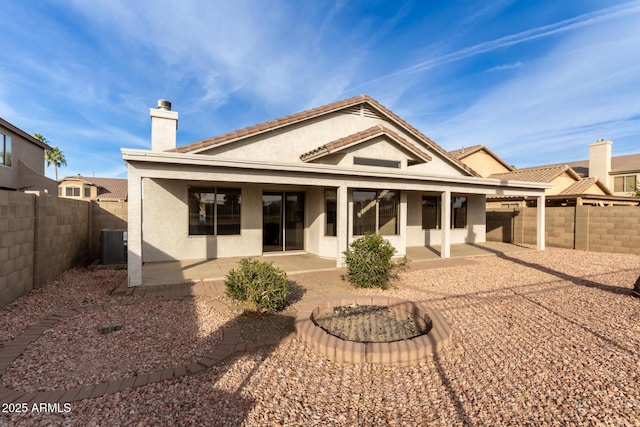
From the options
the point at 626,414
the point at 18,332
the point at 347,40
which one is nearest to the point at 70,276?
the point at 18,332

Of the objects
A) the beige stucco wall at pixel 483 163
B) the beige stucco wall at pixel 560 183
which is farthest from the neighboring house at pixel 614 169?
the beige stucco wall at pixel 483 163

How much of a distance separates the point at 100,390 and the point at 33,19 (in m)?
12.4

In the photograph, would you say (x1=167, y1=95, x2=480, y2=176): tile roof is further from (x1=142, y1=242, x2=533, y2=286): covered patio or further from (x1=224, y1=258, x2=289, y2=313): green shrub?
(x1=224, y1=258, x2=289, y2=313): green shrub

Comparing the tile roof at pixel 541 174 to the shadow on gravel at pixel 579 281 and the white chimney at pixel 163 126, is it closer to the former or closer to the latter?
the shadow on gravel at pixel 579 281

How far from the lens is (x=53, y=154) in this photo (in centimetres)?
4950

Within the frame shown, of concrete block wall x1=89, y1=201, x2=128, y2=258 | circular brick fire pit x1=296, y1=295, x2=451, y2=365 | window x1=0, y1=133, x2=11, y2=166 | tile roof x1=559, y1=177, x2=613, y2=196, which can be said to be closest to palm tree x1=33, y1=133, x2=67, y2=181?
window x1=0, y1=133, x2=11, y2=166

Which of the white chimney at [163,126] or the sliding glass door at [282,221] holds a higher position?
the white chimney at [163,126]

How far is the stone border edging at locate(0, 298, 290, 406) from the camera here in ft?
9.29

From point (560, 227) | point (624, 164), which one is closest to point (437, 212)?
point (560, 227)

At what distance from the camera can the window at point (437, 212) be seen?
14.1 m

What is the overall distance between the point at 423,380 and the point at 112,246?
991 centimetres

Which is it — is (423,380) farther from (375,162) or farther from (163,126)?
(163,126)

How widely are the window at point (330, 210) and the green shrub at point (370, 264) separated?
3.37 meters

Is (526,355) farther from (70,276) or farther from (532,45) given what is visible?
(532,45)
